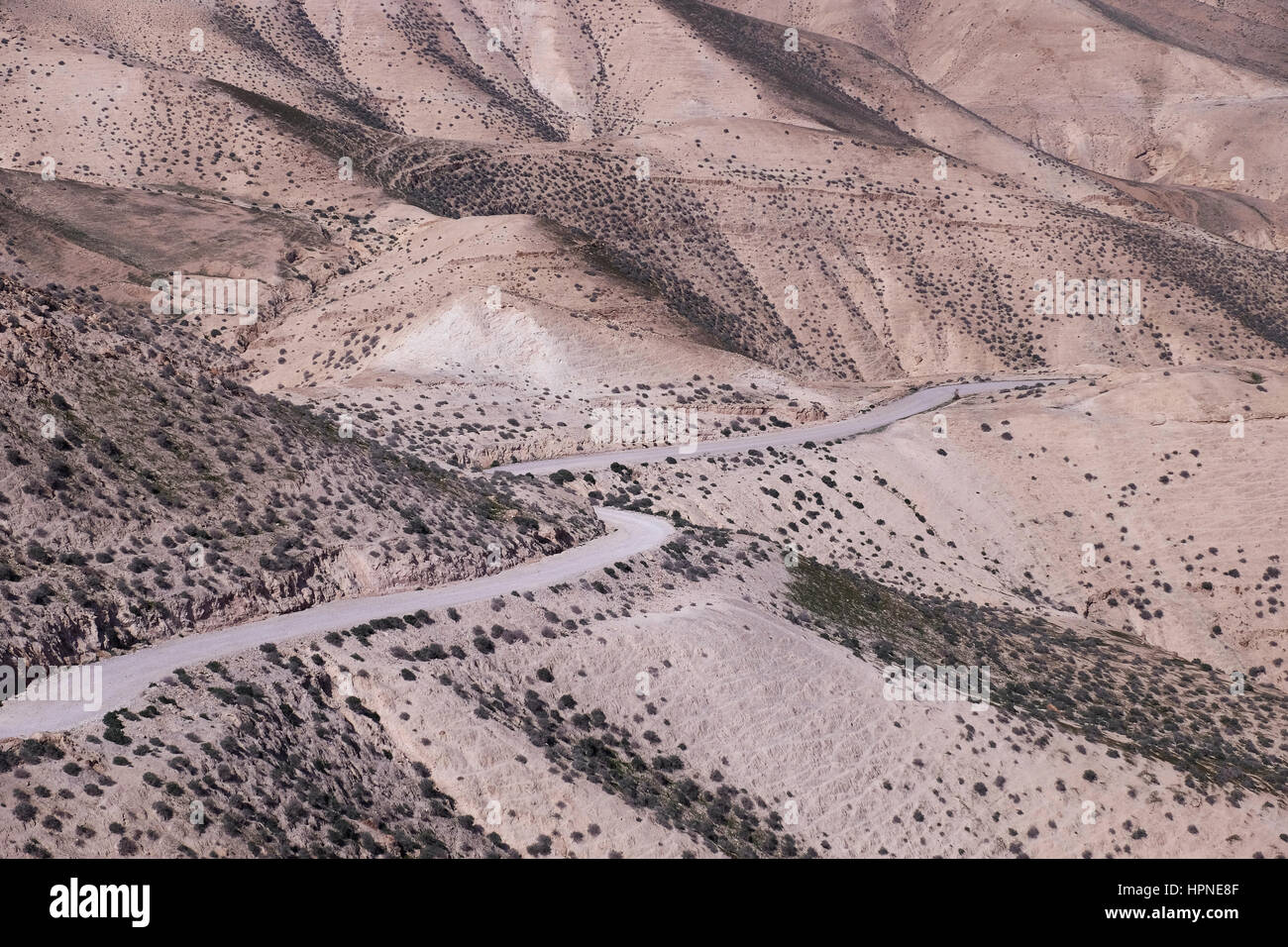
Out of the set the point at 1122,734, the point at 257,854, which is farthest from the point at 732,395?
the point at 257,854

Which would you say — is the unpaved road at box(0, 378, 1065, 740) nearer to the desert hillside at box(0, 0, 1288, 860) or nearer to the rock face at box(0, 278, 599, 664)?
the desert hillside at box(0, 0, 1288, 860)

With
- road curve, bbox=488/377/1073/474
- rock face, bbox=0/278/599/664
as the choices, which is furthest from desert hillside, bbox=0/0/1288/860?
road curve, bbox=488/377/1073/474

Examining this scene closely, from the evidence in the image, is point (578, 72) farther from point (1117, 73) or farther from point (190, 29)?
point (1117, 73)

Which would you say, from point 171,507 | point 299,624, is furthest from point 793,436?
point 171,507

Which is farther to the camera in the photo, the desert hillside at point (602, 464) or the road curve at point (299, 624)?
the desert hillside at point (602, 464)

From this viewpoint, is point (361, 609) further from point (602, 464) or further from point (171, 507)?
point (602, 464)

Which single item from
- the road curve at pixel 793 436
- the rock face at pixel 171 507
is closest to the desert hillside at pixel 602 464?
the rock face at pixel 171 507

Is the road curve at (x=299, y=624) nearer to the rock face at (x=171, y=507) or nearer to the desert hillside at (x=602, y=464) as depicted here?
the desert hillside at (x=602, y=464)

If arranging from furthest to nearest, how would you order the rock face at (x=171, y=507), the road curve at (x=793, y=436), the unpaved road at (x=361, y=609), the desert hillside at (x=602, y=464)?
the road curve at (x=793, y=436)
the desert hillside at (x=602, y=464)
the rock face at (x=171, y=507)
the unpaved road at (x=361, y=609)
